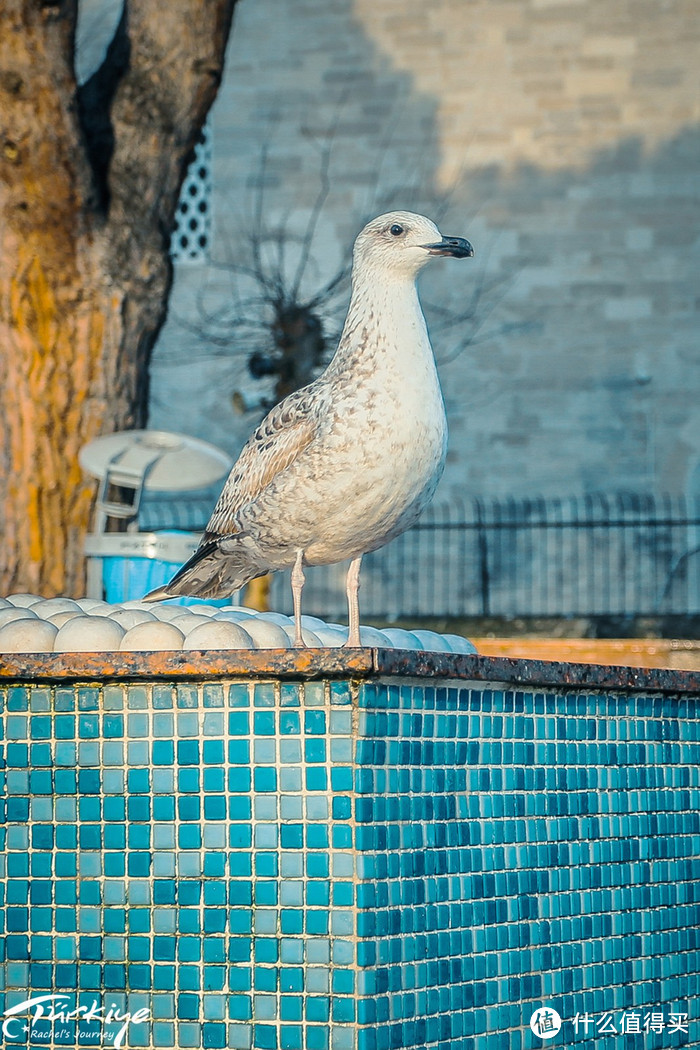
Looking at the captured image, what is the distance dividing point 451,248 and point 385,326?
0.27 metres

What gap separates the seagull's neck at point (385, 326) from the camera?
3498 millimetres

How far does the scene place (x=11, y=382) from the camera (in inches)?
275

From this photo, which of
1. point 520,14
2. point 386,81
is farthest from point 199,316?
point 520,14

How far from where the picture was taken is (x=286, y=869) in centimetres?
285

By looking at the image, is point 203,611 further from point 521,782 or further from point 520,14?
point 520,14

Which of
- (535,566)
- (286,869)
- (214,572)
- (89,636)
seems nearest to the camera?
(286,869)

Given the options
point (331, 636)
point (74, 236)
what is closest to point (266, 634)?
point (331, 636)

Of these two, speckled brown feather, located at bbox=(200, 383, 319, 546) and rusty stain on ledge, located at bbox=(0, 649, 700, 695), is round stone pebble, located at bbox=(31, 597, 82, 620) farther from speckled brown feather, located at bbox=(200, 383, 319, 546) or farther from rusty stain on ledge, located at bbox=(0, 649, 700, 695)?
rusty stain on ledge, located at bbox=(0, 649, 700, 695)

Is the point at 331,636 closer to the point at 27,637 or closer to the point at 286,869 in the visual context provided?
the point at 27,637

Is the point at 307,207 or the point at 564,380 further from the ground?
the point at 307,207

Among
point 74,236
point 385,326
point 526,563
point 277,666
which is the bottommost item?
point 277,666

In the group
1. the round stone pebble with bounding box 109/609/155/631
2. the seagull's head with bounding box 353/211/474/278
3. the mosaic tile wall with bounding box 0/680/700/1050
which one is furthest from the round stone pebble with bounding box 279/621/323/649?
the seagull's head with bounding box 353/211/474/278

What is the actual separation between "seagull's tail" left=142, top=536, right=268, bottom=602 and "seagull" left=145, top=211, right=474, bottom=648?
5 cm

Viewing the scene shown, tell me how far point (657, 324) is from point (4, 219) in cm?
1171
